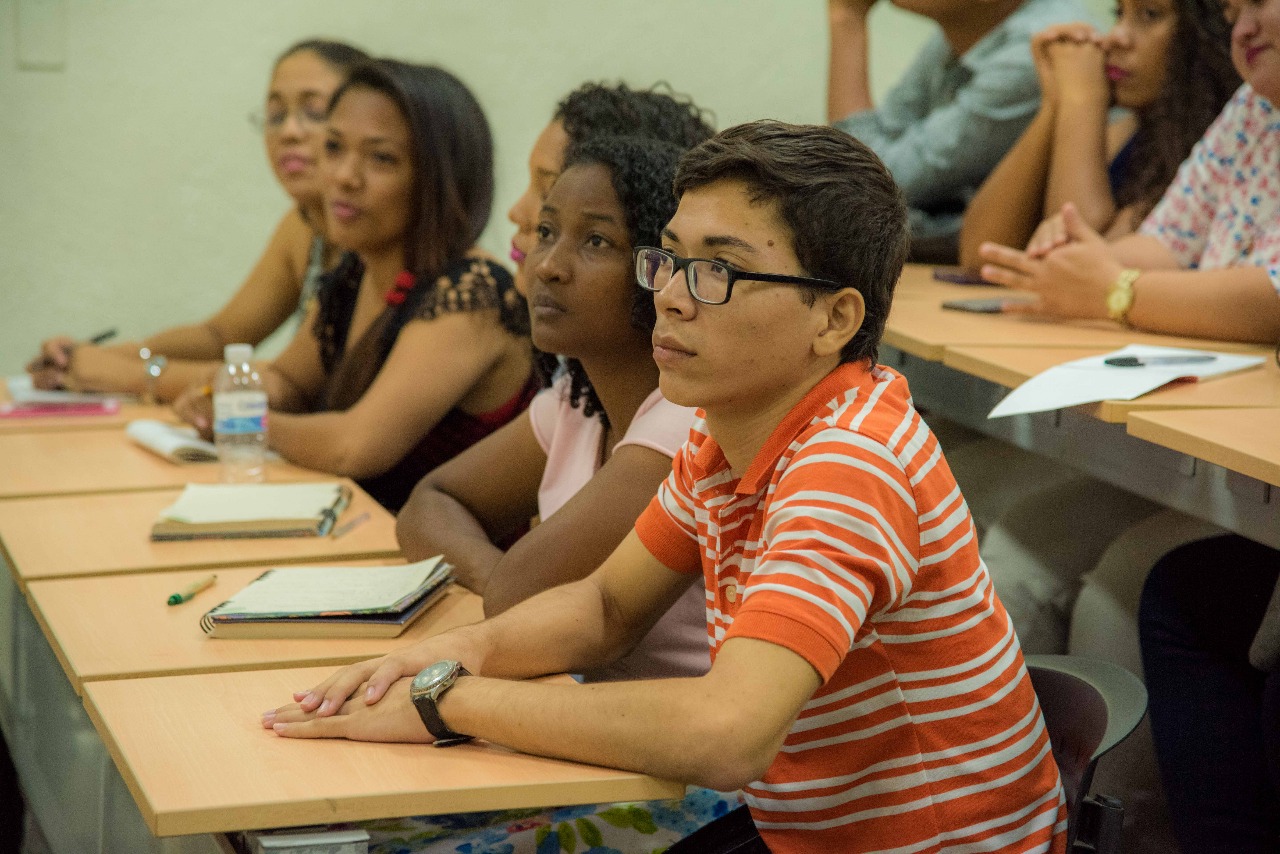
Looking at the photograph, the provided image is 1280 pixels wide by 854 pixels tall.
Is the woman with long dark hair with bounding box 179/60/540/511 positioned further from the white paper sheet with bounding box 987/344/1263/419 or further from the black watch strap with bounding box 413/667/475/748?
the black watch strap with bounding box 413/667/475/748

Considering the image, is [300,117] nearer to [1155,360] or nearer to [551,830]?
[1155,360]

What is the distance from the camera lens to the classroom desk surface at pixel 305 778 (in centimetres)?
106

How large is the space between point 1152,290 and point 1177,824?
102cm

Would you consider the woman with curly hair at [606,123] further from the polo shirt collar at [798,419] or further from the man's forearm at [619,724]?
the man's forearm at [619,724]

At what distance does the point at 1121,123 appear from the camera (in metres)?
3.05

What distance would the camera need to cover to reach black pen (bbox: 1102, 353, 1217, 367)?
1.96 metres

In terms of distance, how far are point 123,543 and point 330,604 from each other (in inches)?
20.5

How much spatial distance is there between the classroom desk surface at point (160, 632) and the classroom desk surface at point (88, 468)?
0.55 metres

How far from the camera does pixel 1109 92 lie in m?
2.92

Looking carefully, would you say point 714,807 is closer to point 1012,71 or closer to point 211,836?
point 211,836

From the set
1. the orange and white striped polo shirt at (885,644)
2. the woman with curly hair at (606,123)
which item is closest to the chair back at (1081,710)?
the orange and white striped polo shirt at (885,644)

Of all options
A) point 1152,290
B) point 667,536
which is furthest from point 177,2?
point 667,536

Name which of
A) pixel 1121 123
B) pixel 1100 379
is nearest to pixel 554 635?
pixel 1100 379

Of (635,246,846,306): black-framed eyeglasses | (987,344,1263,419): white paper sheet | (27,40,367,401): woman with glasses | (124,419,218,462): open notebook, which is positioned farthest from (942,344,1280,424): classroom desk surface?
(27,40,367,401): woman with glasses
